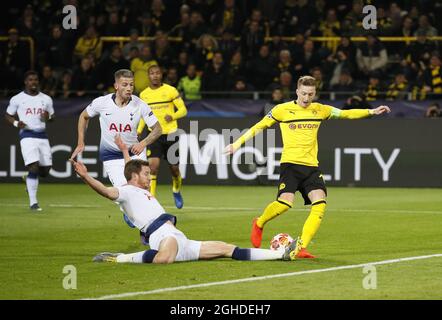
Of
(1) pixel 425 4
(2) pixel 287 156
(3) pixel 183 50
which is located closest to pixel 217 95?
(3) pixel 183 50

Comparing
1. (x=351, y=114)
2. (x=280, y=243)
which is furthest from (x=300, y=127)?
(x=280, y=243)

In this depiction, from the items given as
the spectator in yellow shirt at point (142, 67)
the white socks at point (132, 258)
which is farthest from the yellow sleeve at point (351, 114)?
the spectator in yellow shirt at point (142, 67)

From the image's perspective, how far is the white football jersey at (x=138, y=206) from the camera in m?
11.7

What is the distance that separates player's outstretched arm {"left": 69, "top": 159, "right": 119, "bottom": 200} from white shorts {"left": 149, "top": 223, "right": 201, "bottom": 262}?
1.95 ft

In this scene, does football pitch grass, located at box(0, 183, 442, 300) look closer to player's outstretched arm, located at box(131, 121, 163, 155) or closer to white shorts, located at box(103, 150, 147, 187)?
white shorts, located at box(103, 150, 147, 187)

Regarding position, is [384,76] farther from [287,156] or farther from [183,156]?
[287,156]

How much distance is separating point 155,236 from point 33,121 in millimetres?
8860

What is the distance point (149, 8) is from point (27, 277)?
1793cm

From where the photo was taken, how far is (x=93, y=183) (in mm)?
11227

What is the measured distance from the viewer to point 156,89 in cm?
1917

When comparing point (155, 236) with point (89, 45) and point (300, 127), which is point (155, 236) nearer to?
point (300, 127)

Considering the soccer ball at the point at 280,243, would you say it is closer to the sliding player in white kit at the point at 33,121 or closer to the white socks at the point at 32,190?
the white socks at the point at 32,190

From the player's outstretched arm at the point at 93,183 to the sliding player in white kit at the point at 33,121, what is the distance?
8248 millimetres

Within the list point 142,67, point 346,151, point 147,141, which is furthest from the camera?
point 142,67
